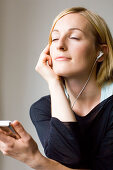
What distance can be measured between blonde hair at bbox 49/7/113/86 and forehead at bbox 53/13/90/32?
2 centimetres

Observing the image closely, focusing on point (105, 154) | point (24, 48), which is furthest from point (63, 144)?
point (24, 48)

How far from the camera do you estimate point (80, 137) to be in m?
0.96

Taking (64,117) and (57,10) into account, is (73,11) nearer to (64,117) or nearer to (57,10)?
(64,117)

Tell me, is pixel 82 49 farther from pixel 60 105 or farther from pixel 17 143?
pixel 17 143

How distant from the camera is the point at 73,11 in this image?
1051 mm

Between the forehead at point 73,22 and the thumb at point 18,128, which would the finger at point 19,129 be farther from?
the forehead at point 73,22

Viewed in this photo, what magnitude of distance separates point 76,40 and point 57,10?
2.84 ft

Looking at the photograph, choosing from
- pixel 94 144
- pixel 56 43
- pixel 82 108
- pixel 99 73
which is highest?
pixel 56 43

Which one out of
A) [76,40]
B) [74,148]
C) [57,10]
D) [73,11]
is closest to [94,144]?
[74,148]

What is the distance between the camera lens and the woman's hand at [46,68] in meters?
1.05

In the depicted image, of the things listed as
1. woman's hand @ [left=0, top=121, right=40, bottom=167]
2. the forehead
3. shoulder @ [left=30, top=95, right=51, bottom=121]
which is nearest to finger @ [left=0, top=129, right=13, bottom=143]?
woman's hand @ [left=0, top=121, right=40, bottom=167]

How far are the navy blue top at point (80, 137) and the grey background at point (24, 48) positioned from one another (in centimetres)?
67

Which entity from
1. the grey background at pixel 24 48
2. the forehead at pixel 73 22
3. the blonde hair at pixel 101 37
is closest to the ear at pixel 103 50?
the blonde hair at pixel 101 37

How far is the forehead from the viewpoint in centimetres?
101
